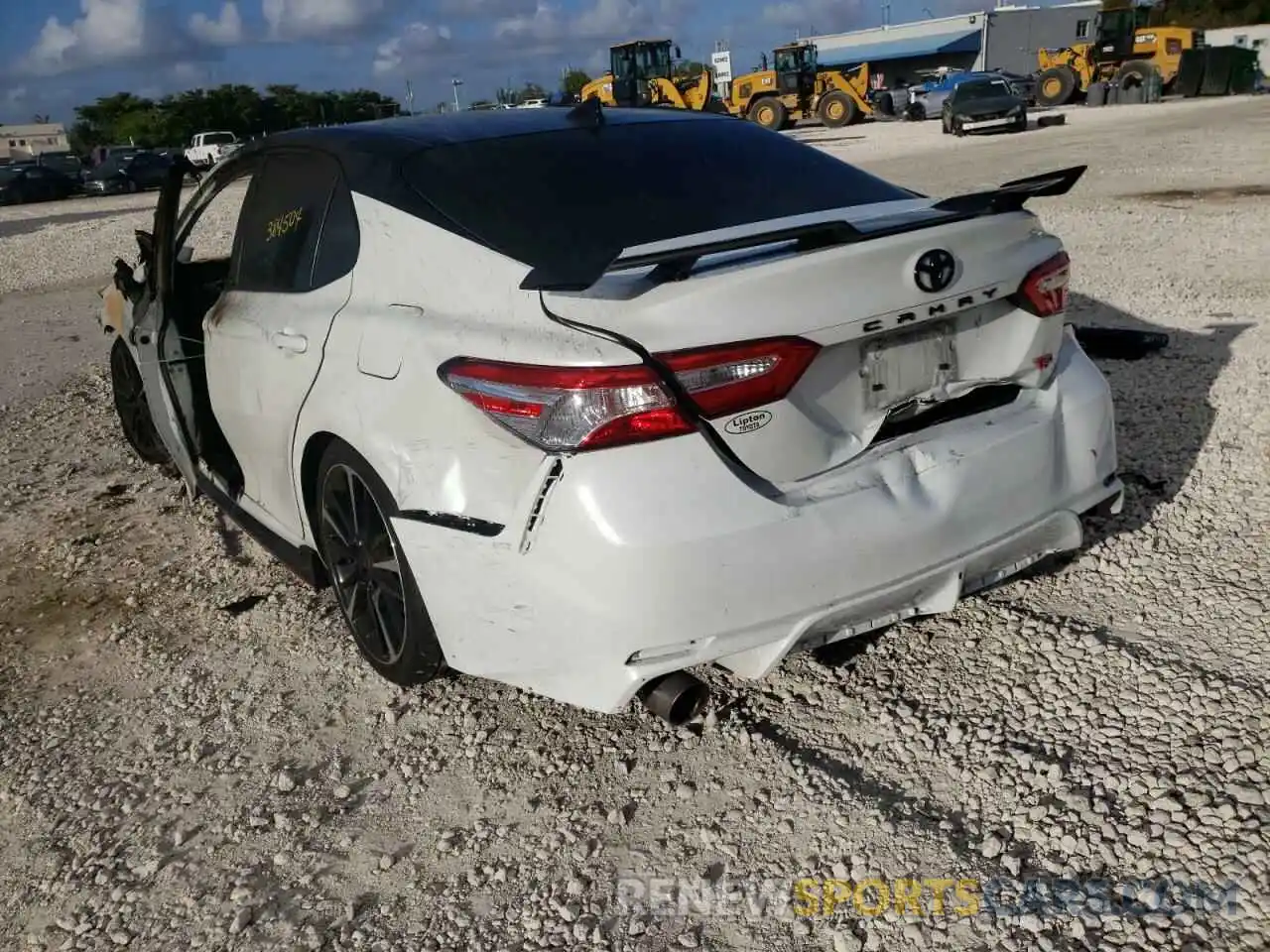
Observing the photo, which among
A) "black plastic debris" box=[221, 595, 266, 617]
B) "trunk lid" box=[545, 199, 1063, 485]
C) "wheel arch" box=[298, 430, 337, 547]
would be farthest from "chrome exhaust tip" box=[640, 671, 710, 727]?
"black plastic debris" box=[221, 595, 266, 617]

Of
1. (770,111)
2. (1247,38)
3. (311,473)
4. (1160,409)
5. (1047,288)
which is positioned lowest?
(1247,38)

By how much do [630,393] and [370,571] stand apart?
1211 millimetres

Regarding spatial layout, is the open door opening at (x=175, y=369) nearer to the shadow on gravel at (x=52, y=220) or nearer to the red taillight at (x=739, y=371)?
the red taillight at (x=739, y=371)

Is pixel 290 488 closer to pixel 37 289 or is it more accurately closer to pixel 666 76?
pixel 37 289

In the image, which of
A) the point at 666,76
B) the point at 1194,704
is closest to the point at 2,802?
the point at 1194,704

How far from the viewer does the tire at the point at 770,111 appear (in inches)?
1447

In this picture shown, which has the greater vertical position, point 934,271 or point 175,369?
point 934,271

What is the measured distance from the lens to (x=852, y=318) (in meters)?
2.41

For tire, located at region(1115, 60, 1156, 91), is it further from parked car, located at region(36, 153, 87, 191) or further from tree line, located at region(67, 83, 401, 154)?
tree line, located at region(67, 83, 401, 154)

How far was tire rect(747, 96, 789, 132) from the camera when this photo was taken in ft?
121

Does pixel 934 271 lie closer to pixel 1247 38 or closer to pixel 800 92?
pixel 800 92

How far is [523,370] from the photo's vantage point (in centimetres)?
236

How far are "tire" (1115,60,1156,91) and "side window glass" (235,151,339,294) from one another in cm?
3958

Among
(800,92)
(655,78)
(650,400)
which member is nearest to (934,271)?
(650,400)
